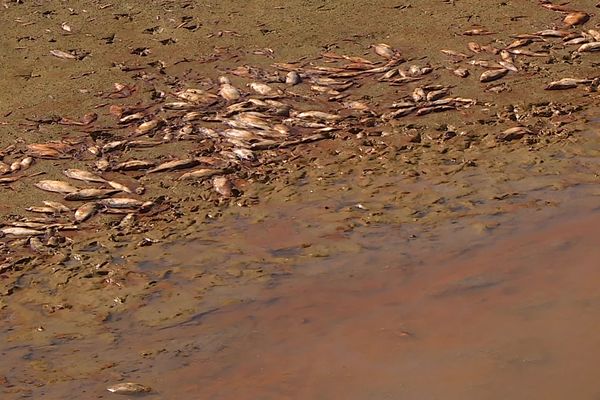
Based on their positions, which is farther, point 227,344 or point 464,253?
point 464,253

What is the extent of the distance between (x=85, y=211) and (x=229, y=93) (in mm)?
1401

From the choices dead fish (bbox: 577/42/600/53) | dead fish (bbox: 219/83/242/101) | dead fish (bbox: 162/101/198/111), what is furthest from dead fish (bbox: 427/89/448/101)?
dead fish (bbox: 162/101/198/111)

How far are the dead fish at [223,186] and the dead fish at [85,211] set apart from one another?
58cm

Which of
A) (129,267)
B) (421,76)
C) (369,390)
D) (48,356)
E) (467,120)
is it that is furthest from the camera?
(421,76)

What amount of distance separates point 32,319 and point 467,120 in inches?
102

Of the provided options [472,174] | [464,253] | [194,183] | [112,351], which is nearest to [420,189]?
[472,174]

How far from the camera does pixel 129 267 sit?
393 centimetres

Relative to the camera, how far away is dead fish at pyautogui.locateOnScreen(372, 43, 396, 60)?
5.86m

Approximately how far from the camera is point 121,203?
4449 millimetres

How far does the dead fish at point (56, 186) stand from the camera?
4605 mm

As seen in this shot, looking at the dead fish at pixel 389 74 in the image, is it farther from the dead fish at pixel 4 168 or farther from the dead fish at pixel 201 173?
the dead fish at pixel 4 168

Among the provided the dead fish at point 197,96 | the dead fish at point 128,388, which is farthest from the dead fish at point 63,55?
the dead fish at point 128,388

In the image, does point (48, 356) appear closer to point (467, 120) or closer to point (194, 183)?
point (194, 183)

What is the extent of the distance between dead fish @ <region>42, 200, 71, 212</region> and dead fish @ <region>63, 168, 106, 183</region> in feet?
0.76
